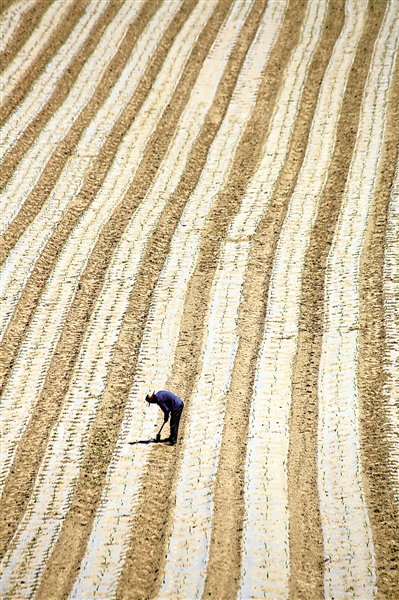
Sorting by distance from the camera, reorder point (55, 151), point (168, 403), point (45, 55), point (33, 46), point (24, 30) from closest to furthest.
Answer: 1. point (168, 403)
2. point (55, 151)
3. point (45, 55)
4. point (33, 46)
5. point (24, 30)

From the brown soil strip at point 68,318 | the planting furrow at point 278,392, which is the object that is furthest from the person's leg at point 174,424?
the brown soil strip at point 68,318

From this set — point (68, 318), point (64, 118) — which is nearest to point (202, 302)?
point (68, 318)

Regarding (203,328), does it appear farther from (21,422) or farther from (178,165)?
(178,165)

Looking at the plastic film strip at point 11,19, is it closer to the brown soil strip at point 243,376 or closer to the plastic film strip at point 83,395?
the plastic film strip at point 83,395

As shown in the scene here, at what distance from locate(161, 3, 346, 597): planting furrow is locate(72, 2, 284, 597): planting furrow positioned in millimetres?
850

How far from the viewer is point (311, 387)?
12852mm

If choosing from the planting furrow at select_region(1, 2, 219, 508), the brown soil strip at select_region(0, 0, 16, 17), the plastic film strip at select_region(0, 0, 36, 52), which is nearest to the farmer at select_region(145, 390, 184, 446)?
the planting furrow at select_region(1, 2, 219, 508)

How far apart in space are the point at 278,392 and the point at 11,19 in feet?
78.3

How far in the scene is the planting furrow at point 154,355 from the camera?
988cm

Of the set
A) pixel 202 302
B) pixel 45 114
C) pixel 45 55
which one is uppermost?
pixel 45 55

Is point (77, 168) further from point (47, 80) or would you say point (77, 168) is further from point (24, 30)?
point (24, 30)

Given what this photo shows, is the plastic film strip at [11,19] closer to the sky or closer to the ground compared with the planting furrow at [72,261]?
closer to the sky

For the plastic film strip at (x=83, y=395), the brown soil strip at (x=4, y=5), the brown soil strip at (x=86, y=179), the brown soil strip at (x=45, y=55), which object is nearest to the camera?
the plastic film strip at (x=83, y=395)

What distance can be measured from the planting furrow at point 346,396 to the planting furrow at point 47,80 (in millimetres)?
12134
